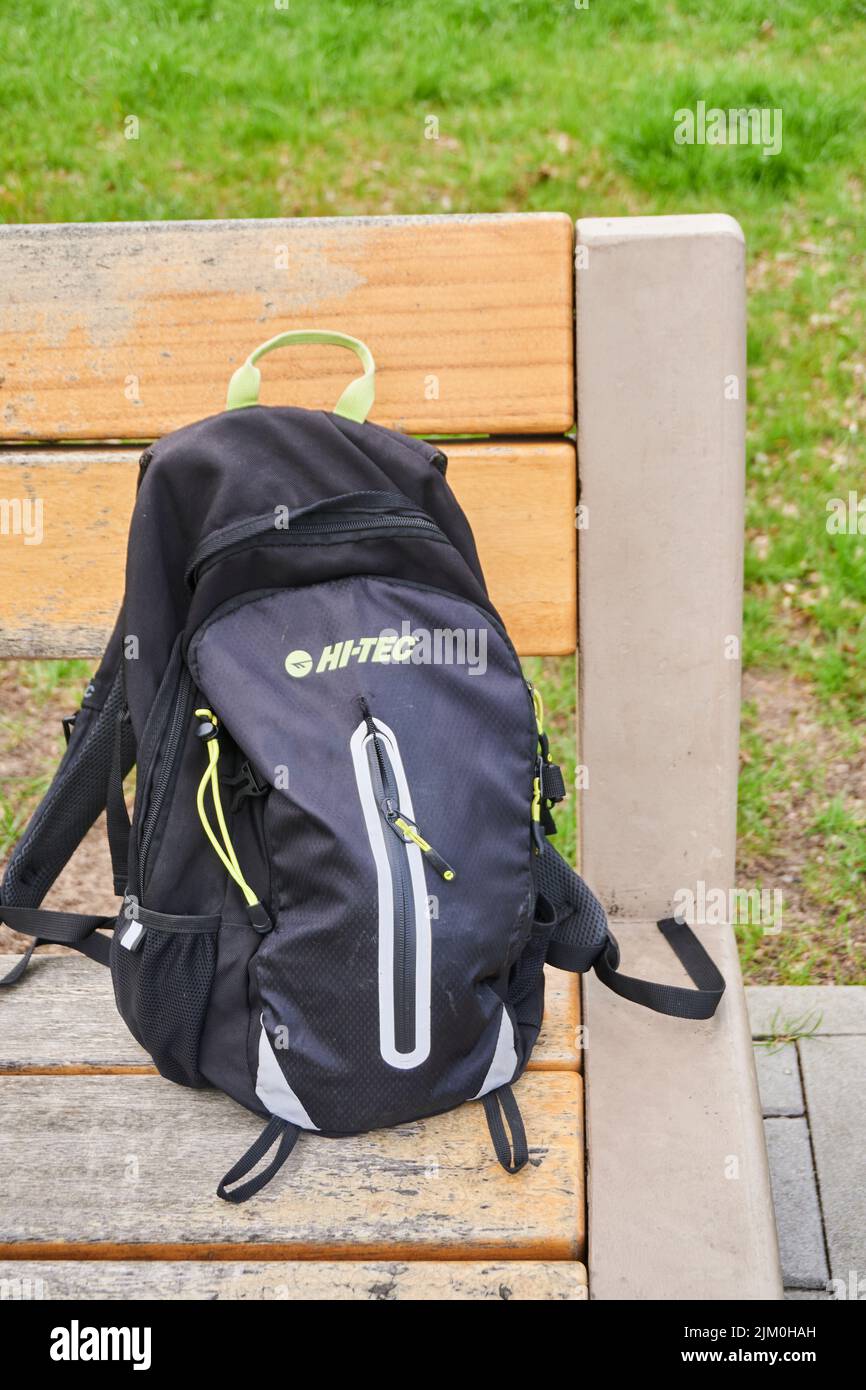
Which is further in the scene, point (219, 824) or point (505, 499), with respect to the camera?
point (505, 499)

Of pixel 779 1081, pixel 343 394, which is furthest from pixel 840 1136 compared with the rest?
pixel 343 394

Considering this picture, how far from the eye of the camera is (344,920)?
1339 mm

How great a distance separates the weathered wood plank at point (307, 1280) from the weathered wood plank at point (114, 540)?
760mm

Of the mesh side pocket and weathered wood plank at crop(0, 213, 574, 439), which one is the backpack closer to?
the mesh side pocket

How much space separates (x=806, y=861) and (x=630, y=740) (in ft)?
3.55

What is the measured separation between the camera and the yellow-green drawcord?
4.59ft

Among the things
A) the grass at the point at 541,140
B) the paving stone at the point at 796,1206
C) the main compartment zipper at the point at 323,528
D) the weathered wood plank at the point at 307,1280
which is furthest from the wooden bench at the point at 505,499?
the grass at the point at 541,140

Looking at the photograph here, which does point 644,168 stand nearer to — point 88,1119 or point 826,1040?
point 826,1040

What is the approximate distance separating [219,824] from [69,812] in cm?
26

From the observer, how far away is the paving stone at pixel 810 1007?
84.9 inches

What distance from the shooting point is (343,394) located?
5.17 ft
